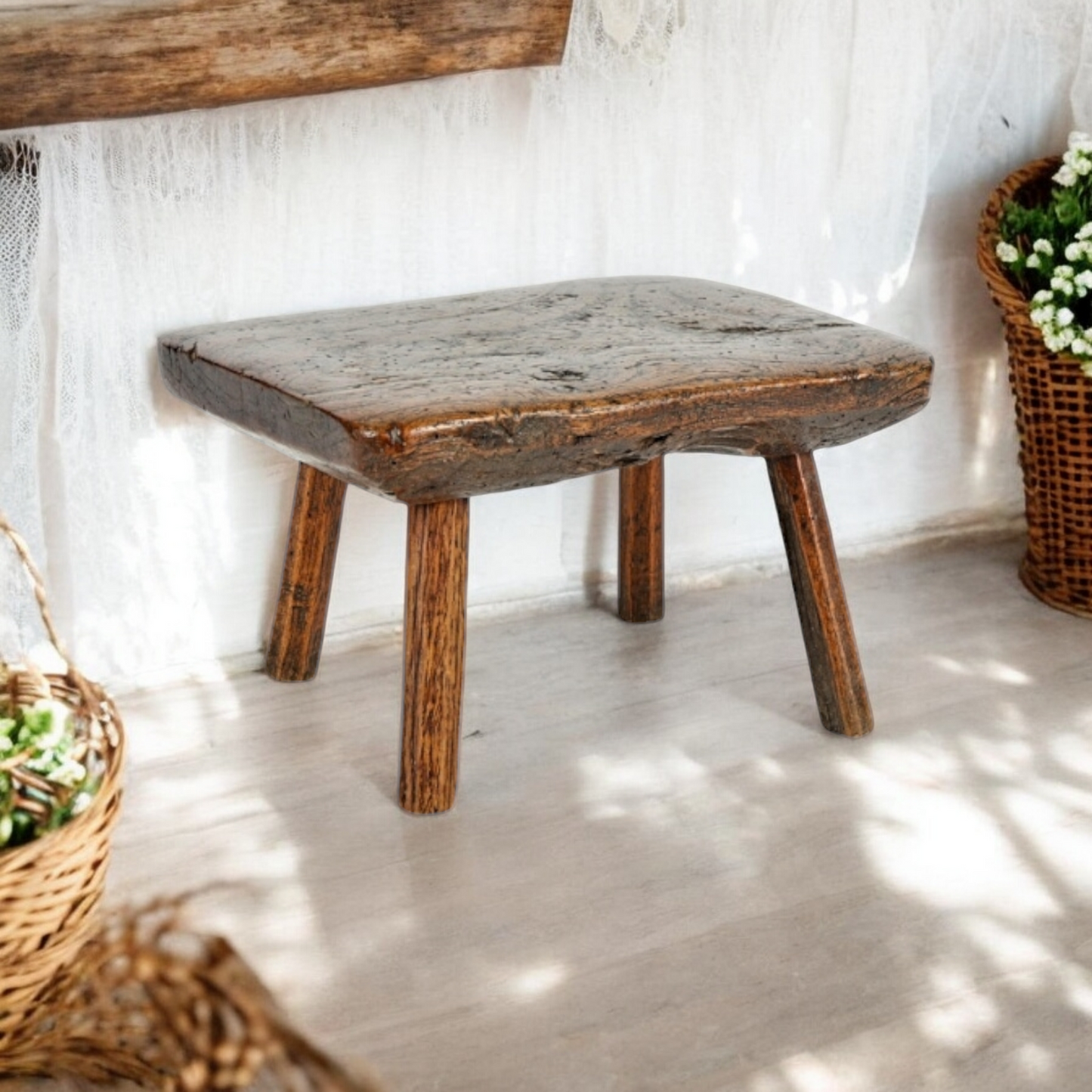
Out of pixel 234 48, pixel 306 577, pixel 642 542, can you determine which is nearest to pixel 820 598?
pixel 642 542

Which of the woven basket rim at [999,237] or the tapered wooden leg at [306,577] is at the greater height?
the woven basket rim at [999,237]

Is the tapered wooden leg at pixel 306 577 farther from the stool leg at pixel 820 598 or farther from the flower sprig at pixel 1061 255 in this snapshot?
the flower sprig at pixel 1061 255

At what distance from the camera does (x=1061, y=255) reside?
2.03 meters

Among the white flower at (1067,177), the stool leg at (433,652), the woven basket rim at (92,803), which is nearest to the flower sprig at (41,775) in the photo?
the woven basket rim at (92,803)

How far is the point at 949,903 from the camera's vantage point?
4.86ft

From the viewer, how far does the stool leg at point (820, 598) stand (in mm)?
1735

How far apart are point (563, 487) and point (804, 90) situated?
1.96 ft

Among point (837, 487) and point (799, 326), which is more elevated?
point (799, 326)

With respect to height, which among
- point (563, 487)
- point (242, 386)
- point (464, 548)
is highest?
point (242, 386)

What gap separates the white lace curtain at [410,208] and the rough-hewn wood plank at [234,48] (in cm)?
10

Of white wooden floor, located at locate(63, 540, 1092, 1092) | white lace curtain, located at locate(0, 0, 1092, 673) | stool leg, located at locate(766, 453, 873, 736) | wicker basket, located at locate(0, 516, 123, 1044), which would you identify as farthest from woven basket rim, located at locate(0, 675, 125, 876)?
stool leg, located at locate(766, 453, 873, 736)

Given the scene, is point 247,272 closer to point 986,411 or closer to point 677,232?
point 677,232

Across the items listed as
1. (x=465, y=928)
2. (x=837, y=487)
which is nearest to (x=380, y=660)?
(x=465, y=928)

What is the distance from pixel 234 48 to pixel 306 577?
0.59 metres
